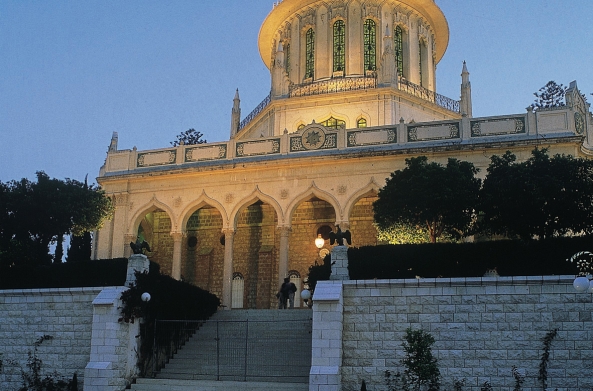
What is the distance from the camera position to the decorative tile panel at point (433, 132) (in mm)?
27344

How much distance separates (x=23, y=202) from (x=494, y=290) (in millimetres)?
17536

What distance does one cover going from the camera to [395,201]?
78.0 ft

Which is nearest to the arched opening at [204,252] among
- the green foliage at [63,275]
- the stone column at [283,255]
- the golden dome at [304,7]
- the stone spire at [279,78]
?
the stone column at [283,255]

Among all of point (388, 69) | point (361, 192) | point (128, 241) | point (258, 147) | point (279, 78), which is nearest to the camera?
point (361, 192)

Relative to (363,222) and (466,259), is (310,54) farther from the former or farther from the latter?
(466,259)

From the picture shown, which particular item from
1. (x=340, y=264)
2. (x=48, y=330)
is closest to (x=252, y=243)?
(x=48, y=330)

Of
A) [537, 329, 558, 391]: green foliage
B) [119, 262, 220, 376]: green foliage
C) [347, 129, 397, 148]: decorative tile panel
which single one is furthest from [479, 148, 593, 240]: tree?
[119, 262, 220, 376]: green foliage

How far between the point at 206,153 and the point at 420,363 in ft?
53.6

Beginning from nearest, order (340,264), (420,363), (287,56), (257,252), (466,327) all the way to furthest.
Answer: (420,363) → (466,327) → (340,264) → (257,252) → (287,56)

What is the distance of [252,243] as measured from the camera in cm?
3177

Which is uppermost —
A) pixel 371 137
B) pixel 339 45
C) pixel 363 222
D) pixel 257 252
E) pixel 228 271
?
pixel 339 45

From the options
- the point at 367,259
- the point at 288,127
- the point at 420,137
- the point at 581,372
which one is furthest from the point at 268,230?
the point at 581,372

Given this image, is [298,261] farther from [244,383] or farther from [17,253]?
[244,383]

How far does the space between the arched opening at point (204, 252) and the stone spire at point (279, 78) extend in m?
6.56
